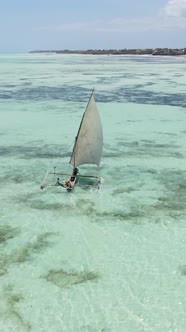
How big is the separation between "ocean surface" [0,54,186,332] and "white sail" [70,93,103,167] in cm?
141

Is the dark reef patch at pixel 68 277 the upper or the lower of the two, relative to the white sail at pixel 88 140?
lower

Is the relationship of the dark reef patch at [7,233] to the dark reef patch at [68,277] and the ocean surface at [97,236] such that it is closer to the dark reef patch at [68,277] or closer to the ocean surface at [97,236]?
the ocean surface at [97,236]

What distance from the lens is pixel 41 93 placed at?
2189 inches

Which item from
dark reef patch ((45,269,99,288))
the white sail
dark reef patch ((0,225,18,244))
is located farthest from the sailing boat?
dark reef patch ((45,269,99,288))

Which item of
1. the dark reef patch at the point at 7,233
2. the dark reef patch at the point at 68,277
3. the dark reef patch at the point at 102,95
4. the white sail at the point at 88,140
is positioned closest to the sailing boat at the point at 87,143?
the white sail at the point at 88,140

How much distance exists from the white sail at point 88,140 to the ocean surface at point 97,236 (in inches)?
55.7

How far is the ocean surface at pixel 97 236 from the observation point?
1147 centimetres

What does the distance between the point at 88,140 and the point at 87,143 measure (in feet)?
0.54

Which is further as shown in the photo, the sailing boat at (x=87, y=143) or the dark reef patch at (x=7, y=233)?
the sailing boat at (x=87, y=143)

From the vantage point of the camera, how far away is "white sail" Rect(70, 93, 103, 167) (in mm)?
19453

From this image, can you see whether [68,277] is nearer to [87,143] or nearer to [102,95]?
[87,143]

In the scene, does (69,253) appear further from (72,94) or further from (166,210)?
(72,94)

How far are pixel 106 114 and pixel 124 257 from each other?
26.8 meters

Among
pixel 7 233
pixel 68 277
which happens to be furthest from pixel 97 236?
pixel 7 233
